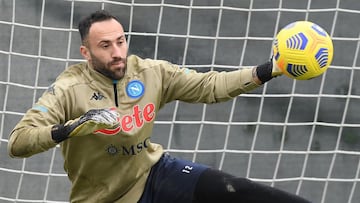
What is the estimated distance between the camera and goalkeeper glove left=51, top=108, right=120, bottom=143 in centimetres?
330

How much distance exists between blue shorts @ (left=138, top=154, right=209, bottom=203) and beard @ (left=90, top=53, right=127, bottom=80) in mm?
444

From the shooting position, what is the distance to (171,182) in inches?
152

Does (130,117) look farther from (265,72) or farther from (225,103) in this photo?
(225,103)

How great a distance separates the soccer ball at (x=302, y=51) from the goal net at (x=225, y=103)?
1.34 metres

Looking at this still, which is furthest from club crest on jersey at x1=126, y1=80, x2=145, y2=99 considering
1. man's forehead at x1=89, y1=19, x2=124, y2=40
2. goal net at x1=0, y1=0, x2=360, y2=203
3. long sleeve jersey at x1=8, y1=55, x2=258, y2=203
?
goal net at x1=0, y1=0, x2=360, y2=203

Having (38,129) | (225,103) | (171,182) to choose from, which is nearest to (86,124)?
(38,129)

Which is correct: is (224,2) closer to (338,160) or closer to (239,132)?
(239,132)

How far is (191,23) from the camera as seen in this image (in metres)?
4.95

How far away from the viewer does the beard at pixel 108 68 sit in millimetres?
3716

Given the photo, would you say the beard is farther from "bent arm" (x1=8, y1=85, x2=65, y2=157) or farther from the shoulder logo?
"bent arm" (x1=8, y1=85, x2=65, y2=157)

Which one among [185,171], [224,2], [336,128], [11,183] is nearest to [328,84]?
[336,128]

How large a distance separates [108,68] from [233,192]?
2.33ft

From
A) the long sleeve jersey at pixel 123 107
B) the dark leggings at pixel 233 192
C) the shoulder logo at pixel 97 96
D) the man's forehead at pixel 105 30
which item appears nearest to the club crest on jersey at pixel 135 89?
the long sleeve jersey at pixel 123 107

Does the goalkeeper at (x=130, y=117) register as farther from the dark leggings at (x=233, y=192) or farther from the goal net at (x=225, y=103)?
the goal net at (x=225, y=103)
